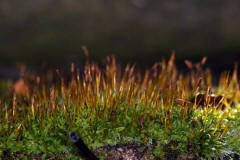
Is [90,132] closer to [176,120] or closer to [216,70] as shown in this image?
[176,120]

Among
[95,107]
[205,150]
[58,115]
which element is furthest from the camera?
[58,115]

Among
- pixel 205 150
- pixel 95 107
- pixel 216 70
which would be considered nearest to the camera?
pixel 205 150

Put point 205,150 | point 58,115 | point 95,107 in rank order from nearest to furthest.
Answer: point 205,150, point 95,107, point 58,115

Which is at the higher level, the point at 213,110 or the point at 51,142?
the point at 213,110

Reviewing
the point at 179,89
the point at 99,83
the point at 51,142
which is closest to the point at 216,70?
the point at 179,89

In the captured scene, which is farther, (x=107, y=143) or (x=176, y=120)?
(x=176, y=120)

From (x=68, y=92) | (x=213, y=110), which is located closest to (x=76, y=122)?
(x=68, y=92)

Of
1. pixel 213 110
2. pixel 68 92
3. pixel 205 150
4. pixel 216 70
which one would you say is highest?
pixel 216 70

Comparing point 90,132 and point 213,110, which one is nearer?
point 90,132

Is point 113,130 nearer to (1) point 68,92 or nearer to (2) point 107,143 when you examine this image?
(2) point 107,143
